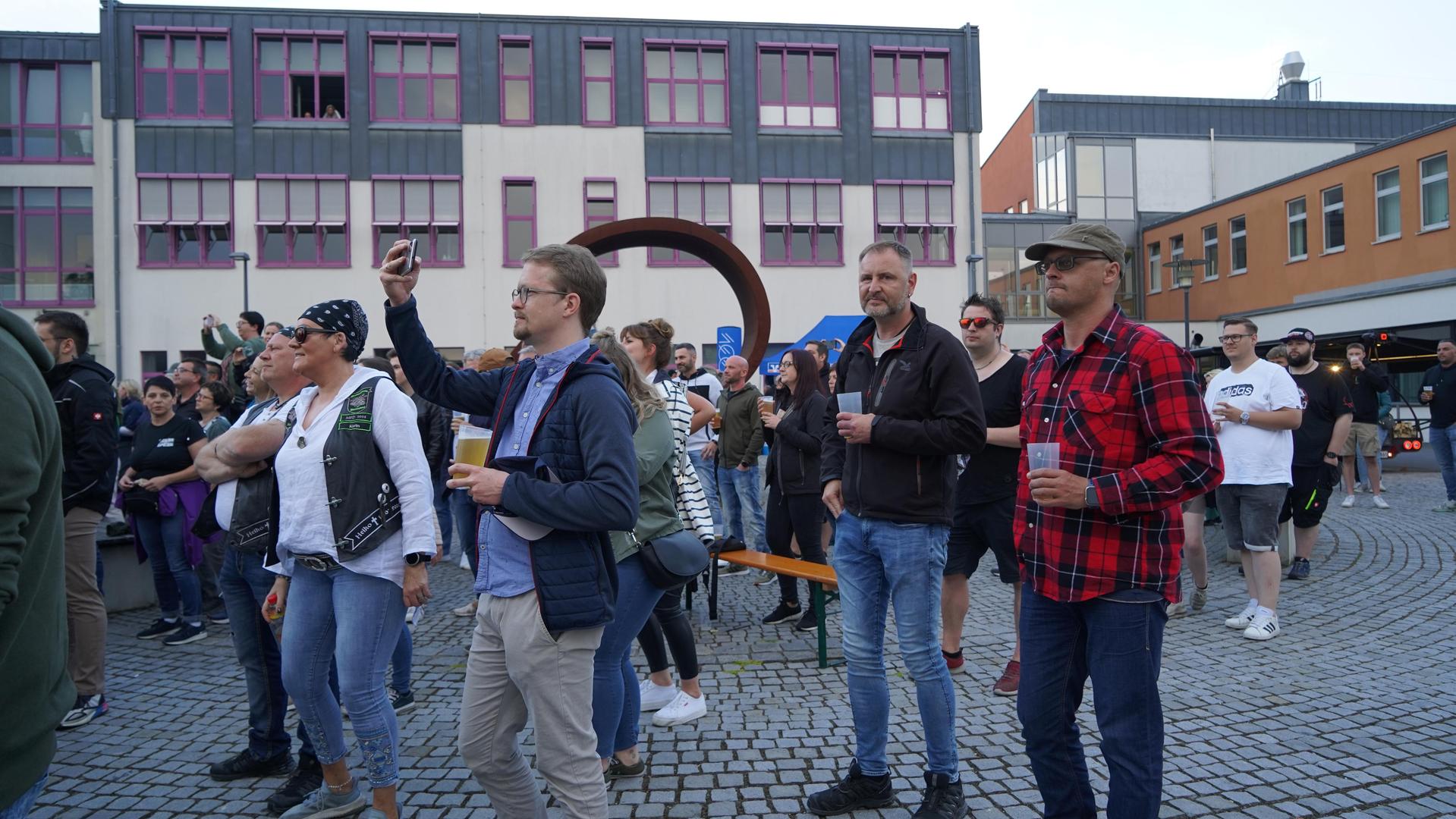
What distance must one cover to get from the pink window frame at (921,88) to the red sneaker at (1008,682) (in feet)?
80.6

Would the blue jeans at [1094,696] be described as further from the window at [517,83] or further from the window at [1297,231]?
the window at [1297,231]

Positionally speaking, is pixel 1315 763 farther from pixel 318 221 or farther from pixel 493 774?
pixel 318 221

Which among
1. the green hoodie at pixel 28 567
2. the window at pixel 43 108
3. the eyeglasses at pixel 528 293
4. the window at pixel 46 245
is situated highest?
the window at pixel 43 108

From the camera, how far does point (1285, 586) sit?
24.2 feet

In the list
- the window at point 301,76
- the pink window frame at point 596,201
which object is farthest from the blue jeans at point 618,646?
the window at point 301,76

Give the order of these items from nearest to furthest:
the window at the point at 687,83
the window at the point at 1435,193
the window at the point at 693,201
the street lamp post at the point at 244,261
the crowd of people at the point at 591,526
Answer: the crowd of people at the point at 591,526 → the street lamp post at the point at 244,261 → the window at the point at 1435,193 → the window at the point at 693,201 → the window at the point at 687,83

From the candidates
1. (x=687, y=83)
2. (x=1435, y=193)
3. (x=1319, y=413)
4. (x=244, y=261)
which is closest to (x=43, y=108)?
(x=244, y=261)

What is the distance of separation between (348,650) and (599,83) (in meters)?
25.2

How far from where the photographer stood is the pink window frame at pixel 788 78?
26.9m

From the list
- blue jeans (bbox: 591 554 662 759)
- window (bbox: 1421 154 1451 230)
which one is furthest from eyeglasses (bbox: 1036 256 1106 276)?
window (bbox: 1421 154 1451 230)

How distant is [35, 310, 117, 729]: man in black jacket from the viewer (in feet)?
15.2

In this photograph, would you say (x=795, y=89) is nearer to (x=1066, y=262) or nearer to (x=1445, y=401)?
(x=1445, y=401)

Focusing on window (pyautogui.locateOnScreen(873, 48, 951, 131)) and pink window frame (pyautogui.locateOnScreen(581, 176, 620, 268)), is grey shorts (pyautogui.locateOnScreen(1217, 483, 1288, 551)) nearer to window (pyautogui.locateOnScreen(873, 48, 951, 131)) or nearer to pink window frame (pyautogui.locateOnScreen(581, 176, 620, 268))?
pink window frame (pyautogui.locateOnScreen(581, 176, 620, 268))

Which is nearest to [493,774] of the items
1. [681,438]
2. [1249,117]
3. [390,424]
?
[390,424]
